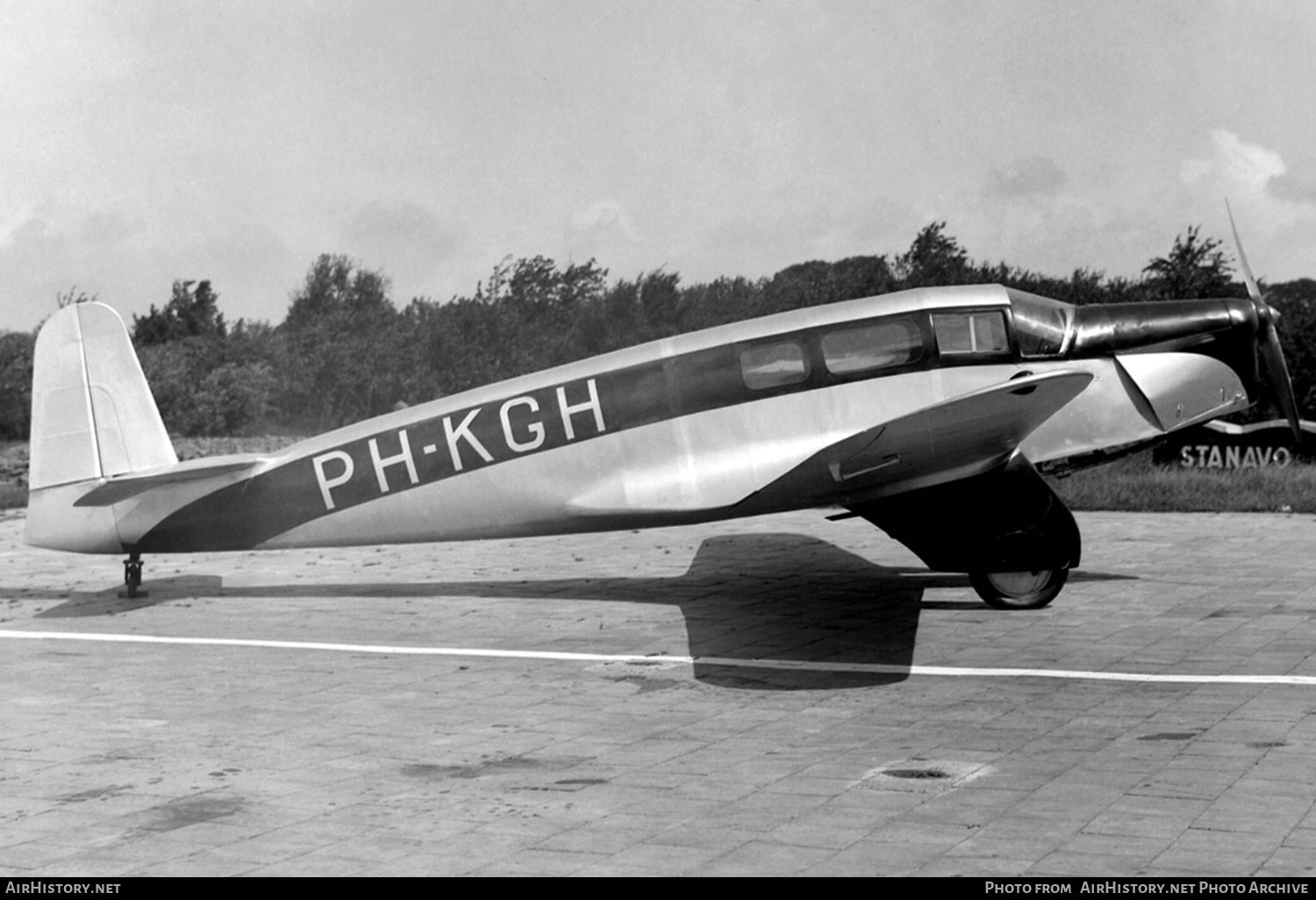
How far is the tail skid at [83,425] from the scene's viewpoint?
39.9 feet

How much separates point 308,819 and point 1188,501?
50.2ft

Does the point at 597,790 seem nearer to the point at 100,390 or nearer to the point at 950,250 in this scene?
the point at 100,390

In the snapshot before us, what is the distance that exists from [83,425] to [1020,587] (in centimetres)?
849

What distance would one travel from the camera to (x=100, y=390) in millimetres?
12266

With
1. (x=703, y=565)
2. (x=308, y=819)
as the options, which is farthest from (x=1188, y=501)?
(x=308, y=819)

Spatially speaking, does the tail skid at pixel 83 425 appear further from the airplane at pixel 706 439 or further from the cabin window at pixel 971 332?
the cabin window at pixel 971 332

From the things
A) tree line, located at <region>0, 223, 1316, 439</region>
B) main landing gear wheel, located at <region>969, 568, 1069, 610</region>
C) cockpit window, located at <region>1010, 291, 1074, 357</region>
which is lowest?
main landing gear wheel, located at <region>969, 568, 1069, 610</region>

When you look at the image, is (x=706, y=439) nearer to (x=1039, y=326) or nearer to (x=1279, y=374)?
(x=1039, y=326)

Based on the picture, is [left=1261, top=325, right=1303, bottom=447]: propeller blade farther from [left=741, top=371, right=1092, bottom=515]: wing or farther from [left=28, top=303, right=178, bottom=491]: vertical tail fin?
[left=28, top=303, right=178, bottom=491]: vertical tail fin

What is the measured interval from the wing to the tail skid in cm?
572

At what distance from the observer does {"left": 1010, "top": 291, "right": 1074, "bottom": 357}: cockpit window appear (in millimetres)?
11422

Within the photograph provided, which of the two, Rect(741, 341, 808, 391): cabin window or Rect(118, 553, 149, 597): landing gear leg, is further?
Rect(118, 553, 149, 597): landing gear leg

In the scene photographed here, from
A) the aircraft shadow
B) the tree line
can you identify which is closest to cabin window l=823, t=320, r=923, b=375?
the aircraft shadow

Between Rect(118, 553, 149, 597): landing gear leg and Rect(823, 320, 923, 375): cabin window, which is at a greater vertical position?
Rect(823, 320, 923, 375): cabin window
